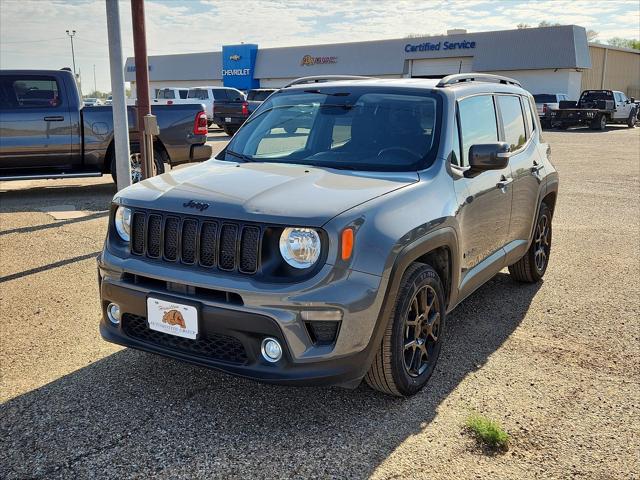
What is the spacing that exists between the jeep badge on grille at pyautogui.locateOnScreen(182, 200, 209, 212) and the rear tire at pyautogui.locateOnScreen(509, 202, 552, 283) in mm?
3459

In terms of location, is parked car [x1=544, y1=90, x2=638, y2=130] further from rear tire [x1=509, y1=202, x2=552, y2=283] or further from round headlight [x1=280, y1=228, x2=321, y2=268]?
round headlight [x1=280, y1=228, x2=321, y2=268]

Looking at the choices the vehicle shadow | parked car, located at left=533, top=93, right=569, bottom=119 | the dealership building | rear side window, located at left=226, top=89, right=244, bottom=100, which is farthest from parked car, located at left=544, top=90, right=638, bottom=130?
the vehicle shadow

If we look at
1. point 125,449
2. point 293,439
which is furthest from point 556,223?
point 125,449

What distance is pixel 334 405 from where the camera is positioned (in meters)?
3.69

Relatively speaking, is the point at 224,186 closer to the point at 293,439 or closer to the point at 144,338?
the point at 144,338

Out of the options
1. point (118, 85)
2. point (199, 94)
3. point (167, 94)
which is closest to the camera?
point (118, 85)

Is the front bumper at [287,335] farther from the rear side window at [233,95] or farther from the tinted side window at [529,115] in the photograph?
the rear side window at [233,95]

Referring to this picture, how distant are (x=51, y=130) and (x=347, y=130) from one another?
291 inches

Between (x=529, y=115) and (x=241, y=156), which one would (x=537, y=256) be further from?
(x=241, y=156)

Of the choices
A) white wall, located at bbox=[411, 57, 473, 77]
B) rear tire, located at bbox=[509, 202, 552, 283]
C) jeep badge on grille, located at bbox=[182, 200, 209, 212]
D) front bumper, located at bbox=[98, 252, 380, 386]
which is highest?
white wall, located at bbox=[411, 57, 473, 77]

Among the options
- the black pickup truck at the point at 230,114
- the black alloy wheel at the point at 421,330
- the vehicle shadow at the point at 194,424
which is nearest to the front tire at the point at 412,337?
the black alloy wheel at the point at 421,330

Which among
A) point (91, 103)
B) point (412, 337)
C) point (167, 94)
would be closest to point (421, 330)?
point (412, 337)

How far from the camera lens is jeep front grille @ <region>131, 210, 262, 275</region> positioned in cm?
320

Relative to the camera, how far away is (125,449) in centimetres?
318
